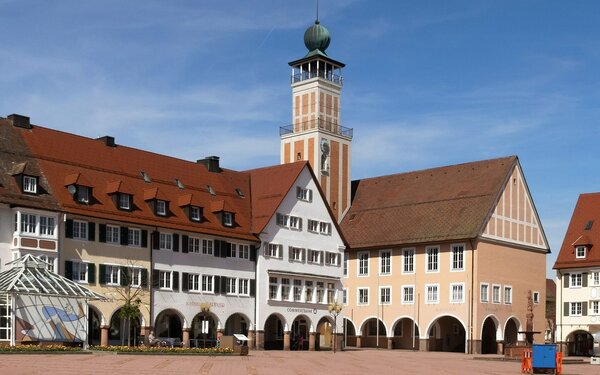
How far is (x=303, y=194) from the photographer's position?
79875 mm

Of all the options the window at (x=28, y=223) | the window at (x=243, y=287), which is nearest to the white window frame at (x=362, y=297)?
the window at (x=243, y=287)

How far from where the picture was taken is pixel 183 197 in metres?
71.2

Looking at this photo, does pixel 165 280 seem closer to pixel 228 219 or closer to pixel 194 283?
pixel 194 283

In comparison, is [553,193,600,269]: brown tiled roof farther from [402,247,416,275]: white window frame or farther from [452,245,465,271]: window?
[402,247,416,275]: white window frame

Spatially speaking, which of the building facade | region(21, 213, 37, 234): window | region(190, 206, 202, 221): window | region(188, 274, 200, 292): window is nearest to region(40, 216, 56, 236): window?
region(21, 213, 37, 234): window

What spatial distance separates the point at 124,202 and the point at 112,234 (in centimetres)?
275

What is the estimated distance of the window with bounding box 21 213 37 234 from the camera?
193 feet

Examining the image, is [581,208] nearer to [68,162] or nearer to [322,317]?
[322,317]

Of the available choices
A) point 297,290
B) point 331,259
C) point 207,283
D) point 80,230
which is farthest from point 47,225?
point 331,259

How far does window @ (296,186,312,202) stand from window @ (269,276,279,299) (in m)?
7.13

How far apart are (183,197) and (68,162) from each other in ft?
30.2

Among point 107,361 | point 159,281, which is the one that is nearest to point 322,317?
point 159,281

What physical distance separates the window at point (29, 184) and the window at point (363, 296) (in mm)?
39024

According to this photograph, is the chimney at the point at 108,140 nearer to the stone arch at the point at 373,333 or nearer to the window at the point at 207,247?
the window at the point at 207,247
